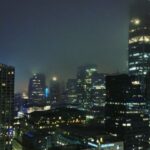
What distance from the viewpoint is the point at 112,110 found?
314 ft

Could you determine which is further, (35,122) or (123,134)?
(35,122)

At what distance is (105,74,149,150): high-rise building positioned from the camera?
288 feet

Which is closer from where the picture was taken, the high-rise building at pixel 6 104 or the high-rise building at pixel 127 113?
the high-rise building at pixel 6 104

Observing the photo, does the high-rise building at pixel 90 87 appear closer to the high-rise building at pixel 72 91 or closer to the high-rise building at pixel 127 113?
the high-rise building at pixel 72 91

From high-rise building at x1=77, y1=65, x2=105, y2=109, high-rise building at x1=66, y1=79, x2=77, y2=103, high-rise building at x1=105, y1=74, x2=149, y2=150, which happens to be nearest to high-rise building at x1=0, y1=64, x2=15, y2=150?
high-rise building at x1=105, y1=74, x2=149, y2=150

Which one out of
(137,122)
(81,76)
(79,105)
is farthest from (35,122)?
(81,76)

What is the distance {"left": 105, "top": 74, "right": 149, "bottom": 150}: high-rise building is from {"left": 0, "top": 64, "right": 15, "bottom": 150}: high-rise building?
32.1m

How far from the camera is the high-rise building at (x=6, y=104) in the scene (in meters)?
75.9

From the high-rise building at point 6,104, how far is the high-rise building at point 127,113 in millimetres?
32140

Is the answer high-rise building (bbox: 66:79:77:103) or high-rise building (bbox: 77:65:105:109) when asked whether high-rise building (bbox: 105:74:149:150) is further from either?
high-rise building (bbox: 66:79:77:103)

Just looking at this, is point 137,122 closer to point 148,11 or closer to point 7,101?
point 7,101

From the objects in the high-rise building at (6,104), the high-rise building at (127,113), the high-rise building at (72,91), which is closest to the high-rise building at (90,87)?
the high-rise building at (72,91)

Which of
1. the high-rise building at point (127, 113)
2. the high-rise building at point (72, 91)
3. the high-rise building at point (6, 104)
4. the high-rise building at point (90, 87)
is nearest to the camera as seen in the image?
the high-rise building at point (6, 104)

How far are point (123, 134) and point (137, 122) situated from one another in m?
5.75
